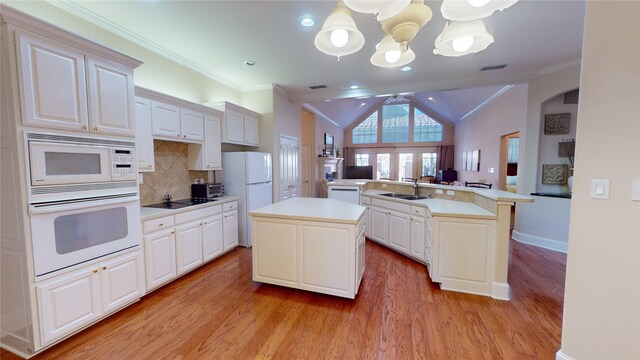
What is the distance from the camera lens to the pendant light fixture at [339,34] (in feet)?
4.65

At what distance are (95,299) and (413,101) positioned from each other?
10.8 m

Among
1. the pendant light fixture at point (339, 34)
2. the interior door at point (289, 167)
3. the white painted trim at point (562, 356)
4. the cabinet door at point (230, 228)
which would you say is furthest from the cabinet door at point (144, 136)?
the white painted trim at point (562, 356)

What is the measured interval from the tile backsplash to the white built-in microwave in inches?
32.8

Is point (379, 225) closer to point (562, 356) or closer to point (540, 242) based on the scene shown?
point (562, 356)

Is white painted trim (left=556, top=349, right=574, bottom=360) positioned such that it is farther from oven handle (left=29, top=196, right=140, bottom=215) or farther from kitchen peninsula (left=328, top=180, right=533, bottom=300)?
oven handle (left=29, top=196, right=140, bottom=215)

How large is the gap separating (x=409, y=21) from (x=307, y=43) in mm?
1903

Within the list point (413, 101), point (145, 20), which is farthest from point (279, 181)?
point (413, 101)

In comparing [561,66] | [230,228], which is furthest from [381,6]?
[561,66]

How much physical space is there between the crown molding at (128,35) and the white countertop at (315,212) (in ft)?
8.00

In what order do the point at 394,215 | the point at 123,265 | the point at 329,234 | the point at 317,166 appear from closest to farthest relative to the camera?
the point at 123,265, the point at 329,234, the point at 394,215, the point at 317,166

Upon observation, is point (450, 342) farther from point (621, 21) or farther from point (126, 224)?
point (126, 224)

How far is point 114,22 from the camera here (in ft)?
8.41

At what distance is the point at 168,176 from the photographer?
328cm

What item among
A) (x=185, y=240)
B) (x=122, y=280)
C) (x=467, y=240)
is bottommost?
(x=122, y=280)
